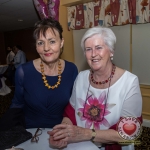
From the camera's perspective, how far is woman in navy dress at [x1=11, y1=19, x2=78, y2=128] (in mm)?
1438

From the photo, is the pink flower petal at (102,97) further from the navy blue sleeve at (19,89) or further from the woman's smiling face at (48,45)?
the navy blue sleeve at (19,89)

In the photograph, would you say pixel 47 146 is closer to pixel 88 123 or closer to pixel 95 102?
pixel 88 123

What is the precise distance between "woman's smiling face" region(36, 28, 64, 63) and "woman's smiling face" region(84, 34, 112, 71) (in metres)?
0.29

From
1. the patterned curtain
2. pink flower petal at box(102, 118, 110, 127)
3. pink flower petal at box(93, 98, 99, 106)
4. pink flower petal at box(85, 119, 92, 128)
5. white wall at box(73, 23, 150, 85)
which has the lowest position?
pink flower petal at box(85, 119, 92, 128)

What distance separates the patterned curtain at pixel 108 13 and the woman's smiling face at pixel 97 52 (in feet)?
6.78

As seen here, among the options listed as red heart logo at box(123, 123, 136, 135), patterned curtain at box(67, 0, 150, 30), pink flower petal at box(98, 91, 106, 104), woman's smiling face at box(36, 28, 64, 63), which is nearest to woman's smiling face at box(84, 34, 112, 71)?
pink flower petal at box(98, 91, 106, 104)

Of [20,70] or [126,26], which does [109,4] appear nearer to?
[126,26]

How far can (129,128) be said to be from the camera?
1137 mm

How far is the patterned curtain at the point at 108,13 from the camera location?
2.97 meters

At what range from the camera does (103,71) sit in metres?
1.31

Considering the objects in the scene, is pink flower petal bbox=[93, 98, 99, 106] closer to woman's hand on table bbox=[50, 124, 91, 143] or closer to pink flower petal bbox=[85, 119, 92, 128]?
pink flower petal bbox=[85, 119, 92, 128]

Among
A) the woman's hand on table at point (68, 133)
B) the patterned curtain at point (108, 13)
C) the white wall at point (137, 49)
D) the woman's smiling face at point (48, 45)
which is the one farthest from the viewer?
the white wall at point (137, 49)

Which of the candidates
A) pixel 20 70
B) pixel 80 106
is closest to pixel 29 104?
pixel 20 70

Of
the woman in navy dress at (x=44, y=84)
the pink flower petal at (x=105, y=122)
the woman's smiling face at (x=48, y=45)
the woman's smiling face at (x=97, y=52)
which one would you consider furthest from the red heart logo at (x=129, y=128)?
the woman's smiling face at (x=48, y=45)
